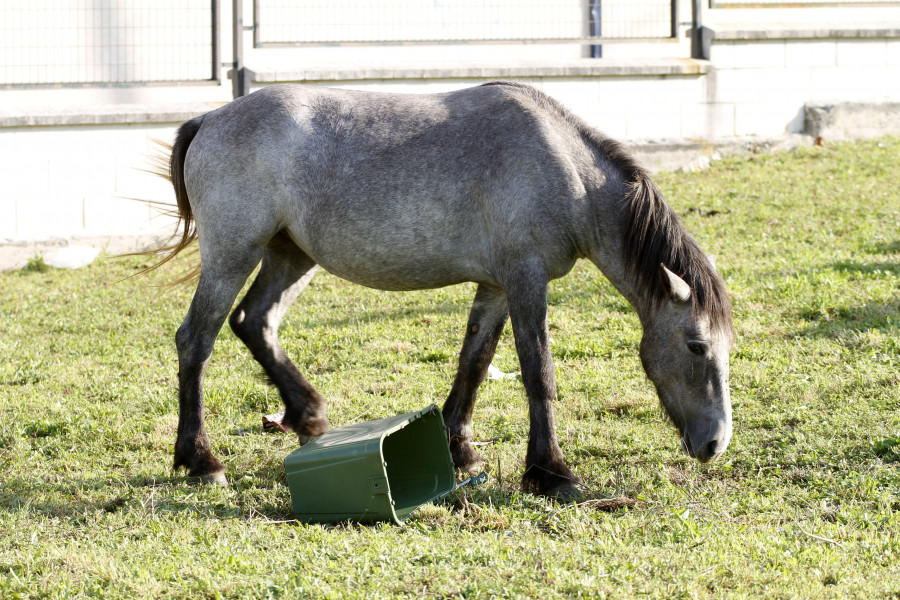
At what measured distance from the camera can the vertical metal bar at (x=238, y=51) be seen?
10203mm

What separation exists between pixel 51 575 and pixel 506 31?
9076 millimetres

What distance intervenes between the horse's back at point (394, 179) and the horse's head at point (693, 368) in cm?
62

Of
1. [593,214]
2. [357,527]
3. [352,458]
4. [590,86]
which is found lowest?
[357,527]

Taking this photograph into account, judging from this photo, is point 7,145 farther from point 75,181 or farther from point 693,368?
point 693,368

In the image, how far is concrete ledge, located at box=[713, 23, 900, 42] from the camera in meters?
11.8

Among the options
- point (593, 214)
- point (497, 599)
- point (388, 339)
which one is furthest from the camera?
point (388, 339)

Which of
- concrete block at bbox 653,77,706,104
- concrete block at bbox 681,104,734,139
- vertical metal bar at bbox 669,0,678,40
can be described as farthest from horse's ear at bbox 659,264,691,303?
vertical metal bar at bbox 669,0,678,40

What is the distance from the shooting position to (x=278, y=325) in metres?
5.36

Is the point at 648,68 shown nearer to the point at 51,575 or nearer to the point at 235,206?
the point at 235,206

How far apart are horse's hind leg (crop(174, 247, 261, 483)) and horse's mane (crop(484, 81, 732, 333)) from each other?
189 cm

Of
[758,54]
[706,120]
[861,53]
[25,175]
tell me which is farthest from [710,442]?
[861,53]

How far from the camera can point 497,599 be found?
3318 mm

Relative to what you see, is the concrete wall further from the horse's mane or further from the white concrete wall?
the horse's mane

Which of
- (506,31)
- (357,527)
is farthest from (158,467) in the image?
(506,31)
